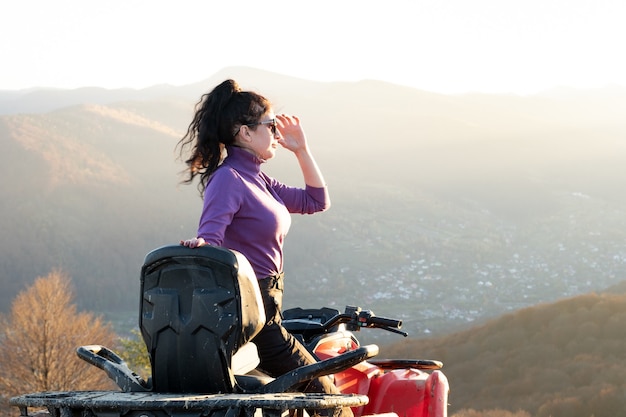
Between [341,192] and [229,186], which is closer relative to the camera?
[229,186]

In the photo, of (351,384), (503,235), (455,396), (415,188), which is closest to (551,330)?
(455,396)

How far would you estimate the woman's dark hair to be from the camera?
5332 millimetres

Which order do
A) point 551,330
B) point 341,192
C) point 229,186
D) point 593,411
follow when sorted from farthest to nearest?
point 341,192, point 551,330, point 593,411, point 229,186

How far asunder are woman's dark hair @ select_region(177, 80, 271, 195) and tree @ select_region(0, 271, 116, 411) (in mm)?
49908

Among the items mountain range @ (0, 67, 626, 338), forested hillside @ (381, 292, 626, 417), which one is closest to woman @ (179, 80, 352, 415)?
forested hillside @ (381, 292, 626, 417)

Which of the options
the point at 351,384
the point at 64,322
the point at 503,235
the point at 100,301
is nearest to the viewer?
the point at 351,384

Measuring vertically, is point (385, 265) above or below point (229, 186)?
below

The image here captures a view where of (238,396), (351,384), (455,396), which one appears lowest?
(455,396)

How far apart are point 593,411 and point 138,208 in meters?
158

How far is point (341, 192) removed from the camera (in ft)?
599

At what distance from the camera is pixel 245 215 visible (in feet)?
16.7

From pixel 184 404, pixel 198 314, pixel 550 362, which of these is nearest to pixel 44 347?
pixel 550 362

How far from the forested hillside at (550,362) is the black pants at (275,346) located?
46.8ft

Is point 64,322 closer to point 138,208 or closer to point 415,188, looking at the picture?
point 138,208
